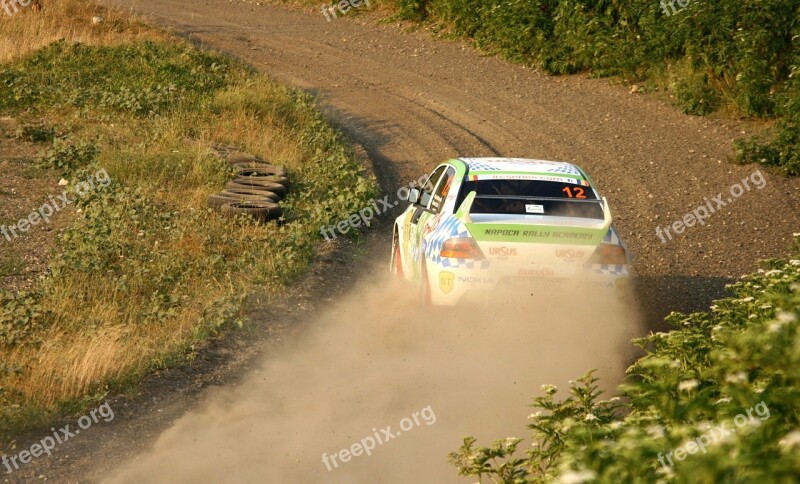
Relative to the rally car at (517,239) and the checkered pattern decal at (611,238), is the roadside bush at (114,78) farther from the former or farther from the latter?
the checkered pattern decal at (611,238)

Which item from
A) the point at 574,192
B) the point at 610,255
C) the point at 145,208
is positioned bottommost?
the point at 610,255

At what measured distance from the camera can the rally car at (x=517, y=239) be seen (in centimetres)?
848

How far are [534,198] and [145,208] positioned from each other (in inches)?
256

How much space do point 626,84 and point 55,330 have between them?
15221mm

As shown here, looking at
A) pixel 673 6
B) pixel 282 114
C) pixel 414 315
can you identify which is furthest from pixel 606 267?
pixel 673 6

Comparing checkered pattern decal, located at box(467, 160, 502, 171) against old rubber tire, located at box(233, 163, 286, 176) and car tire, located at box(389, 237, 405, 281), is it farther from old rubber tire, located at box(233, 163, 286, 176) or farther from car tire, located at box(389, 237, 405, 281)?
old rubber tire, located at box(233, 163, 286, 176)

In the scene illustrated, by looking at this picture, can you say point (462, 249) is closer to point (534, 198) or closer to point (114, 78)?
point (534, 198)

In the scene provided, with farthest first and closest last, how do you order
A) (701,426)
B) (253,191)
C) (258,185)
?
(258,185)
(253,191)
(701,426)

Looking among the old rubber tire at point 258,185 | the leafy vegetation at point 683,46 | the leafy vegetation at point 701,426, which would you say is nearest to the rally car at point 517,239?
the leafy vegetation at point 701,426

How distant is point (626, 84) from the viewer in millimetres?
22094

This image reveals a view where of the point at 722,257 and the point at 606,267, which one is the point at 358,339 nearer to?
the point at 606,267

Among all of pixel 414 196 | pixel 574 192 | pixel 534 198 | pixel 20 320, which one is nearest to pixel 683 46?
pixel 414 196

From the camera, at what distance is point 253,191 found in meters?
14.4

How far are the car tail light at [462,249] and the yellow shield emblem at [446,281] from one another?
154 mm
